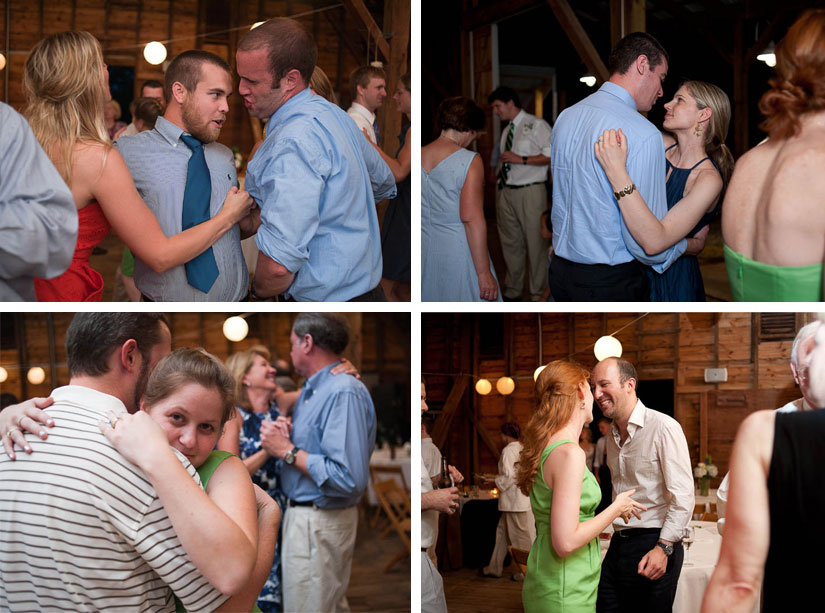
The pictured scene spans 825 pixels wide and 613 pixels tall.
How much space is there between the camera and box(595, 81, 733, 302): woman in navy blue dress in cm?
280

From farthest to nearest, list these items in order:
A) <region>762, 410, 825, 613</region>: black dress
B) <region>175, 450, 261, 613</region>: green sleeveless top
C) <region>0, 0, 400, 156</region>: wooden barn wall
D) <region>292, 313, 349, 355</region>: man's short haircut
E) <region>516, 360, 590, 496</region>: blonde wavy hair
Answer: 1. <region>0, 0, 400, 156</region>: wooden barn wall
2. <region>292, 313, 349, 355</region>: man's short haircut
3. <region>516, 360, 590, 496</region>: blonde wavy hair
4. <region>175, 450, 261, 613</region>: green sleeveless top
5. <region>762, 410, 825, 613</region>: black dress

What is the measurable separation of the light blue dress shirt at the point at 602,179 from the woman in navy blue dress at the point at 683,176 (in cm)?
4

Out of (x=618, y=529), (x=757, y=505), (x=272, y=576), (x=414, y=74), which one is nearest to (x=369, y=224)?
(x=414, y=74)

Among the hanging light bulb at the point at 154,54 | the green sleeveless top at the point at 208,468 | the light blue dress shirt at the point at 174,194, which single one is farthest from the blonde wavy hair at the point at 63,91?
the hanging light bulb at the point at 154,54

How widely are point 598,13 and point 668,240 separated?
14.1 feet

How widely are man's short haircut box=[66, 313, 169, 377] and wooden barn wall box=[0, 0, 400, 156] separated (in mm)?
1323

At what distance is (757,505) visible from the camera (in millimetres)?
2096

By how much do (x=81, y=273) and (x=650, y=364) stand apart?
1.85 m

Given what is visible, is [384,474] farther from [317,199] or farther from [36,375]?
[317,199]

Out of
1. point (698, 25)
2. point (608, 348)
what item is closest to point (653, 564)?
point (608, 348)

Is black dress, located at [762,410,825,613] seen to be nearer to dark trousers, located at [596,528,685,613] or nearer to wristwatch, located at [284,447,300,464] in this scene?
dark trousers, located at [596,528,685,613]

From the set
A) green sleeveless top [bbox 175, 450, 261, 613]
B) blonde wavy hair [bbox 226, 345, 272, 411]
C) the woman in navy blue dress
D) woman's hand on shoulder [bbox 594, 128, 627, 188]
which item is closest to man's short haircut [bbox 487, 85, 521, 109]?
blonde wavy hair [bbox 226, 345, 272, 411]

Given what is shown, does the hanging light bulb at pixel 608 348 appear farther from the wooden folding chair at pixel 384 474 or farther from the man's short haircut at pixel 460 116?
the wooden folding chair at pixel 384 474

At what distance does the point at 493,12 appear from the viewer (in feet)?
19.6
